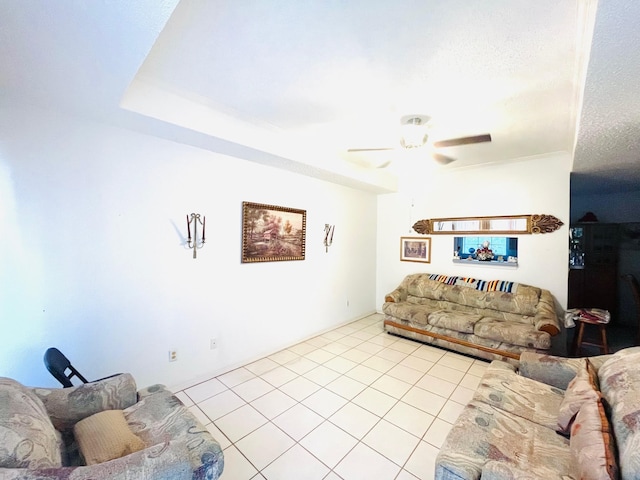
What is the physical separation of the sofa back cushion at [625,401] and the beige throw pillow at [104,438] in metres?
2.05

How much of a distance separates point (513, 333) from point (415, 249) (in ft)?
6.73

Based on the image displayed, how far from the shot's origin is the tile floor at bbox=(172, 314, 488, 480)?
6.08ft

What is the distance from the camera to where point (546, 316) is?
315 centimetres

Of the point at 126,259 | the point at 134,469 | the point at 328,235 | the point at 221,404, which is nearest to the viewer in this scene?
the point at 134,469

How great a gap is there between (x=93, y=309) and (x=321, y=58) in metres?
2.61

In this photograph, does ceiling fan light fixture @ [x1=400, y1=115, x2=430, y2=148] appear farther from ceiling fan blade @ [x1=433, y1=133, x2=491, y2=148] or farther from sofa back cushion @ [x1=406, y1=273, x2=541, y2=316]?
sofa back cushion @ [x1=406, y1=273, x2=541, y2=316]

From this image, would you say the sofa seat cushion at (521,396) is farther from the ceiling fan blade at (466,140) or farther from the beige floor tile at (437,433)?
the ceiling fan blade at (466,140)

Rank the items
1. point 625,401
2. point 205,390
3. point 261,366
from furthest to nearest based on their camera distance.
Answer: point 261,366 → point 205,390 → point 625,401

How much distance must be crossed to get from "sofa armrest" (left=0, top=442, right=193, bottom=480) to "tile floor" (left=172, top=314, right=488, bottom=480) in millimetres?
849

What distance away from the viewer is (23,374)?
195cm

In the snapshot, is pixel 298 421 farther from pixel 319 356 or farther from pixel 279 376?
pixel 319 356

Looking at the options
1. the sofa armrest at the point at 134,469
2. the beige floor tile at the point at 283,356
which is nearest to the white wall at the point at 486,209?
the beige floor tile at the point at 283,356

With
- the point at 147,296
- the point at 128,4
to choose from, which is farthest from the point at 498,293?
the point at 128,4

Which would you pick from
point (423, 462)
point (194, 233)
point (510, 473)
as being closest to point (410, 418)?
point (423, 462)
